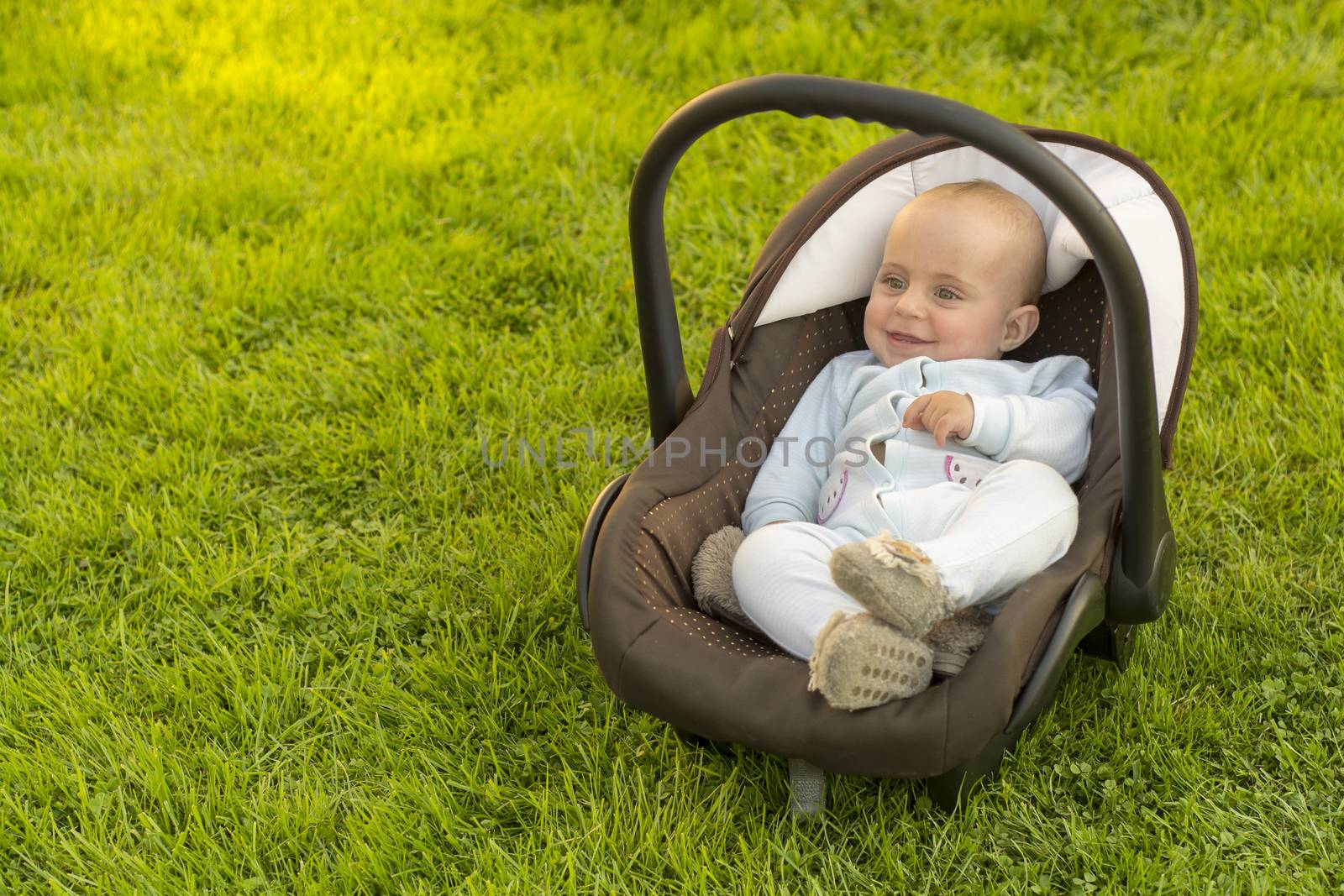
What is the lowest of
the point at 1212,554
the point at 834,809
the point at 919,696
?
the point at 834,809

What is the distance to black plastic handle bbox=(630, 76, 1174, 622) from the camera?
1.61 meters

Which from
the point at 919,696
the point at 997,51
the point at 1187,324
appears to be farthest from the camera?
the point at 997,51

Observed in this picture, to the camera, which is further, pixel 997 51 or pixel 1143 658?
pixel 997 51

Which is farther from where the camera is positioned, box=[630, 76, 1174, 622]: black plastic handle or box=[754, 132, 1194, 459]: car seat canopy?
box=[754, 132, 1194, 459]: car seat canopy

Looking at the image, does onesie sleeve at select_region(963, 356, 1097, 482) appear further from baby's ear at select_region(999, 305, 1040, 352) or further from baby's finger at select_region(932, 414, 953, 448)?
baby's ear at select_region(999, 305, 1040, 352)

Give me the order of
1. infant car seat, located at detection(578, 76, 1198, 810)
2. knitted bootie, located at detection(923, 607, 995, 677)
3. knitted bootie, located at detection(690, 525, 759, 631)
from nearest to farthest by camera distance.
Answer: infant car seat, located at detection(578, 76, 1198, 810)
knitted bootie, located at detection(923, 607, 995, 677)
knitted bootie, located at detection(690, 525, 759, 631)

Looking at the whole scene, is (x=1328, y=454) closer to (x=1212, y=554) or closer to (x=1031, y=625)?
(x=1212, y=554)

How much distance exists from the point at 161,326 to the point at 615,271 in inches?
48.7

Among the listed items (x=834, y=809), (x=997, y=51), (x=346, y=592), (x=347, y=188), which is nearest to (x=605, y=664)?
(x=834, y=809)

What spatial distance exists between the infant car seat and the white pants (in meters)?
0.06

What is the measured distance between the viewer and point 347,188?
12.3ft

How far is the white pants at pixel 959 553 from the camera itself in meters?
2.04

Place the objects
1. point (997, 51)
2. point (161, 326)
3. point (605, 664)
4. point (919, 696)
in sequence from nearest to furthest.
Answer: point (919, 696) → point (605, 664) → point (161, 326) → point (997, 51)

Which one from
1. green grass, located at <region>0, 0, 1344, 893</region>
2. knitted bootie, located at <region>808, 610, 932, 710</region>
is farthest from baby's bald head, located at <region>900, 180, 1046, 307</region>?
knitted bootie, located at <region>808, 610, 932, 710</region>
